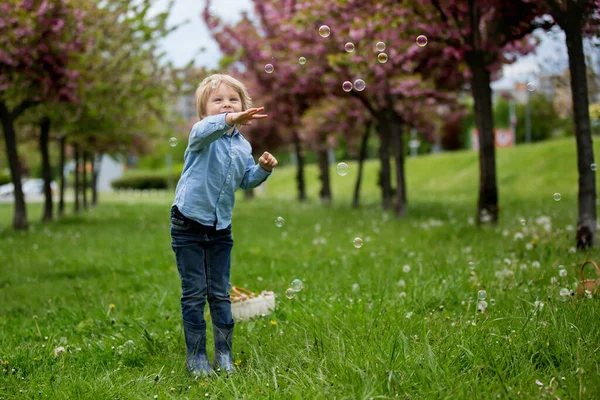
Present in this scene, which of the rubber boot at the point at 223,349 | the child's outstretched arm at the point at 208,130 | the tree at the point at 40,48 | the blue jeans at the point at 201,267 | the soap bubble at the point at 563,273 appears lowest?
the rubber boot at the point at 223,349

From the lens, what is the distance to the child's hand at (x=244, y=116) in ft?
11.4

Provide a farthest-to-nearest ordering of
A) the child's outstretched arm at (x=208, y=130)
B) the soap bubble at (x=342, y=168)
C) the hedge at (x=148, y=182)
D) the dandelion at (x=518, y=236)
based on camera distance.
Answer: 1. the hedge at (x=148, y=182)
2. the dandelion at (x=518, y=236)
3. the soap bubble at (x=342, y=168)
4. the child's outstretched arm at (x=208, y=130)

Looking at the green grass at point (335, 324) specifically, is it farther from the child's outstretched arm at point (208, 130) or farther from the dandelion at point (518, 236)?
the child's outstretched arm at point (208, 130)

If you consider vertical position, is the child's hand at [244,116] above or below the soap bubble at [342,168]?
above

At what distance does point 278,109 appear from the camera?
72.9ft

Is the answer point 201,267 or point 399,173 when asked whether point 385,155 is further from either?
point 201,267

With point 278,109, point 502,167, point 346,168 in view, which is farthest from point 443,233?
point 502,167

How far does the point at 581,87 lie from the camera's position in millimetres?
7297

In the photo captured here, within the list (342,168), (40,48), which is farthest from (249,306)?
(40,48)

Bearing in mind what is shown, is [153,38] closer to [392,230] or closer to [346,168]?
[392,230]

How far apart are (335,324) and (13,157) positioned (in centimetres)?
1199

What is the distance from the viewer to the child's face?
392 centimetres

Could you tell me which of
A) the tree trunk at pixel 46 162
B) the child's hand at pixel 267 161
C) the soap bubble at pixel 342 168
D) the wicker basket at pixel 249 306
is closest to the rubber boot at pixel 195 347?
the wicker basket at pixel 249 306

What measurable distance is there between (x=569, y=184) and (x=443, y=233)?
16589 millimetres
